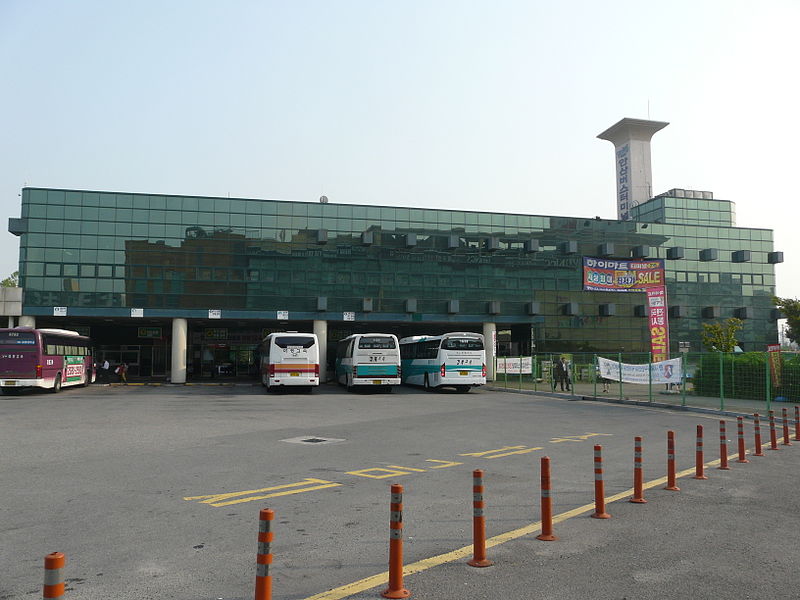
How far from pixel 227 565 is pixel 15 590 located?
1654 mm

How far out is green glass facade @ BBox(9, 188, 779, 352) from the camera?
4388 centimetres

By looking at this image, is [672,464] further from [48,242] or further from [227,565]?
[48,242]

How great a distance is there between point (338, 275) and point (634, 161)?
1714 inches

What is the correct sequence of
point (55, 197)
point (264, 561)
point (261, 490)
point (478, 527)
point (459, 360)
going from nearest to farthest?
point (264, 561), point (478, 527), point (261, 490), point (459, 360), point (55, 197)

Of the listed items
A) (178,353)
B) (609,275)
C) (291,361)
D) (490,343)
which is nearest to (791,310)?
(609,275)

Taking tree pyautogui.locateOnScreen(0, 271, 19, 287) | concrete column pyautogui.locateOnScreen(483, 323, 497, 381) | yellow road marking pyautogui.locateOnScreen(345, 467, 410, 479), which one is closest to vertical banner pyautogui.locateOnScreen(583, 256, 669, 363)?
concrete column pyautogui.locateOnScreen(483, 323, 497, 381)

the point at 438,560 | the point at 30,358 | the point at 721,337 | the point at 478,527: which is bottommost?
the point at 438,560

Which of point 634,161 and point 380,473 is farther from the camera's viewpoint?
point 634,161

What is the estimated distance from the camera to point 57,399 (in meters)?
27.8

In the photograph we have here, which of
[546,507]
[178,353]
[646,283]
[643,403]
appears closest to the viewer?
[546,507]

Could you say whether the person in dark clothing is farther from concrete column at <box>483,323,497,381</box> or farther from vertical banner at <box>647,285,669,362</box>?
concrete column at <box>483,323,497,381</box>

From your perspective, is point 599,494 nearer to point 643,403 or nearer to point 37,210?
point 643,403

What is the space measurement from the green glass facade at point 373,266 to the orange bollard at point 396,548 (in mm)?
41417

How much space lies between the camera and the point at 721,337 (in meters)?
47.1
